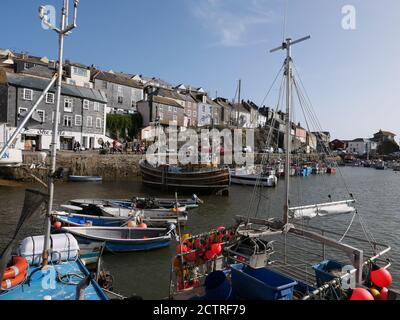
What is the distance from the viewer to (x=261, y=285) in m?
7.32

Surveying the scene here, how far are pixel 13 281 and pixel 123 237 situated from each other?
9281 mm

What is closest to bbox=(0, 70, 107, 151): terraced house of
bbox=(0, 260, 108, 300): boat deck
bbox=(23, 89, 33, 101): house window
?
bbox=(23, 89, 33, 101): house window

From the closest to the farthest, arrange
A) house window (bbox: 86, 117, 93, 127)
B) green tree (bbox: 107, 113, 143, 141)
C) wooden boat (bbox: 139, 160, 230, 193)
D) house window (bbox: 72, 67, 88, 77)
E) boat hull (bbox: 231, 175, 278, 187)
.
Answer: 1. wooden boat (bbox: 139, 160, 230, 193)
2. boat hull (bbox: 231, 175, 278, 187)
3. house window (bbox: 86, 117, 93, 127)
4. house window (bbox: 72, 67, 88, 77)
5. green tree (bbox: 107, 113, 143, 141)

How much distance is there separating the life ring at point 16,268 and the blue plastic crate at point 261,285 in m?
6.02

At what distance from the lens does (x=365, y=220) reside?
28.8 m

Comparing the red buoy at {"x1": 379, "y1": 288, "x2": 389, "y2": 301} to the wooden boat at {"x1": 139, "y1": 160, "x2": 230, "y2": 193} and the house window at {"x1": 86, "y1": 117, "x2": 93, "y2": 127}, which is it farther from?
the house window at {"x1": 86, "y1": 117, "x2": 93, "y2": 127}

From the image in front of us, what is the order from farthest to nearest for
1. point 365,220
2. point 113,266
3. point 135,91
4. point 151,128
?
1. point 135,91
2. point 151,128
3. point 365,220
4. point 113,266

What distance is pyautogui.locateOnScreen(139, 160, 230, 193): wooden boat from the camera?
3791 centimetres

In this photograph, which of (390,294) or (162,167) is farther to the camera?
(162,167)

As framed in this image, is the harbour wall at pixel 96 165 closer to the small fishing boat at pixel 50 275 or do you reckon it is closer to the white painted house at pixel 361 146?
the small fishing boat at pixel 50 275

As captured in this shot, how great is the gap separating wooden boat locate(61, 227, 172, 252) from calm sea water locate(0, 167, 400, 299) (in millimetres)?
417
